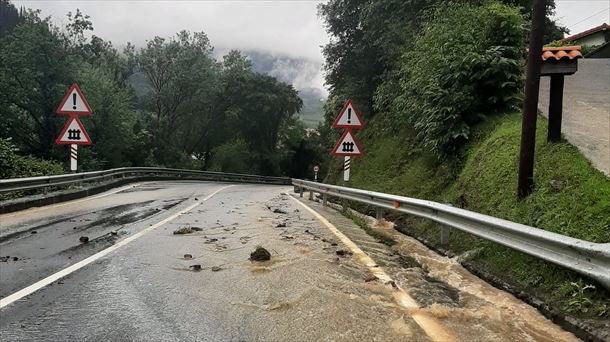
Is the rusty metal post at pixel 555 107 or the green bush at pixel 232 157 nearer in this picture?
the rusty metal post at pixel 555 107

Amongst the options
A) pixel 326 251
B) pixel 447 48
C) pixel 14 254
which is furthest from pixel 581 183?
pixel 14 254

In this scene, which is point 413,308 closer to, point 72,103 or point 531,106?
→ point 531,106

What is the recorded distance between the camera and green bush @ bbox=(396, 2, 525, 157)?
11.2 meters

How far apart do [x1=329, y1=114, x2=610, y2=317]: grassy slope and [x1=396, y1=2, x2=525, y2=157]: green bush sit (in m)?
0.52

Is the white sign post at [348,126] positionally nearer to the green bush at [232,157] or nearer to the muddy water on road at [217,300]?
the muddy water on road at [217,300]

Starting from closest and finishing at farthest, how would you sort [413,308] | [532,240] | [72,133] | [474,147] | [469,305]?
[413,308] < [469,305] < [532,240] < [474,147] < [72,133]

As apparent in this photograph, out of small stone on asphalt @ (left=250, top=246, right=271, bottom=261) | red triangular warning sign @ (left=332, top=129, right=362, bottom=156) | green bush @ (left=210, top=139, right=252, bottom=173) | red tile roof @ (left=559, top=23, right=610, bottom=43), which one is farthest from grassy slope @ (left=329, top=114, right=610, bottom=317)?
green bush @ (left=210, top=139, right=252, bottom=173)

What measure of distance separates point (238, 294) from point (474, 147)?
7847mm

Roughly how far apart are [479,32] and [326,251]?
7.86 metres

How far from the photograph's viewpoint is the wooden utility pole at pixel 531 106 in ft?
22.5

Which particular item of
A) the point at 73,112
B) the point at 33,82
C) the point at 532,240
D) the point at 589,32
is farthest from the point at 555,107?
the point at 33,82

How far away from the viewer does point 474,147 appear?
434 inches

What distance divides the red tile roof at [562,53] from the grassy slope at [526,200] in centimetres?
150

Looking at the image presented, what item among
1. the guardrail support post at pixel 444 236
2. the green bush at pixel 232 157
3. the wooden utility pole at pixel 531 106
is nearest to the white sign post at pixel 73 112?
the guardrail support post at pixel 444 236
